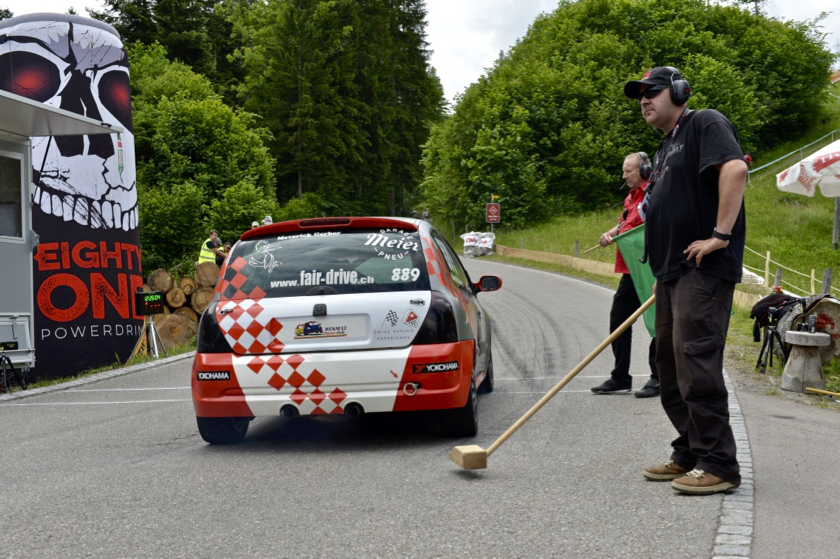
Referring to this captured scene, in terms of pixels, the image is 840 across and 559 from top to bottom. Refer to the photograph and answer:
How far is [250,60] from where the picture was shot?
196 feet

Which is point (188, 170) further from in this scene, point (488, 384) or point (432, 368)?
point (432, 368)

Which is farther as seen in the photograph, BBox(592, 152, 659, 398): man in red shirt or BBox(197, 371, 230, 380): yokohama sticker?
BBox(592, 152, 659, 398): man in red shirt

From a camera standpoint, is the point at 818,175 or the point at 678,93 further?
the point at 818,175

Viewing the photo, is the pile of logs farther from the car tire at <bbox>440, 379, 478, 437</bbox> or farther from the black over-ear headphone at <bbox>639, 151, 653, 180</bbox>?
the car tire at <bbox>440, 379, 478, 437</bbox>

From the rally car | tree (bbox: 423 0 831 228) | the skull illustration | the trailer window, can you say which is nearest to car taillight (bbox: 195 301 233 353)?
the rally car

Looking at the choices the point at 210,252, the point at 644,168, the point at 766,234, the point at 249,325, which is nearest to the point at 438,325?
the point at 249,325

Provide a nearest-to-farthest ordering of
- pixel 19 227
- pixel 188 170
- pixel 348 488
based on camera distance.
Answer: pixel 348 488 < pixel 19 227 < pixel 188 170

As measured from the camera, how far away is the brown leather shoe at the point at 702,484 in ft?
14.3

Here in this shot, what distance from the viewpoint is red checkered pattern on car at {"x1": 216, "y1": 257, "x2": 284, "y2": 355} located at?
5758 mm

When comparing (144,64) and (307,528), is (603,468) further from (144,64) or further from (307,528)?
(144,64)

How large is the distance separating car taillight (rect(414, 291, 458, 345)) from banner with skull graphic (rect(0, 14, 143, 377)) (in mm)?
8631

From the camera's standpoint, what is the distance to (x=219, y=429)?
Result: 6043 millimetres

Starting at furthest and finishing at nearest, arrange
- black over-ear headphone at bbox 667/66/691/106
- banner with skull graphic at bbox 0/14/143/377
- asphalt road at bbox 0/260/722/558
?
banner with skull graphic at bbox 0/14/143/377 → black over-ear headphone at bbox 667/66/691/106 → asphalt road at bbox 0/260/722/558

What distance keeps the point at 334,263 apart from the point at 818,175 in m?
9.22
